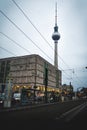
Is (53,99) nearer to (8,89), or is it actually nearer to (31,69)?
(8,89)

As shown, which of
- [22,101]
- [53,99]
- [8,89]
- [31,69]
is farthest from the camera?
[31,69]

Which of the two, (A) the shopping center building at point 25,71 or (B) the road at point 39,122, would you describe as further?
(A) the shopping center building at point 25,71

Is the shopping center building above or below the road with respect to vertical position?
above

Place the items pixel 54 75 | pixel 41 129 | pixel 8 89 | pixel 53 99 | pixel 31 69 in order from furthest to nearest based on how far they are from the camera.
Answer: pixel 54 75 → pixel 31 69 → pixel 53 99 → pixel 8 89 → pixel 41 129

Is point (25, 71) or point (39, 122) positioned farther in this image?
point (25, 71)

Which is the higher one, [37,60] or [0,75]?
[37,60]

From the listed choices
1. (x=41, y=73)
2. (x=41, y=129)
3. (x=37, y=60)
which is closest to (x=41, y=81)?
(x=41, y=73)

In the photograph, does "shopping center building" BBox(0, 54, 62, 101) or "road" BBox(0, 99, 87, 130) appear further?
"shopping center building" BBox(0, 54, 62, 101)

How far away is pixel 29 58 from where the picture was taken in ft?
295

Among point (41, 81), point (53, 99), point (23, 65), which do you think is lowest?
point (53, 99)

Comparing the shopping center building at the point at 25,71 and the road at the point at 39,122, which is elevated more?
the shopping center building at the point at 25,71

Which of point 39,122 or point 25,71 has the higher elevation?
point 25,71

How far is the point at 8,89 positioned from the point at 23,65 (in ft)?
216

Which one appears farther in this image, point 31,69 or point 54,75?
point 54,75
